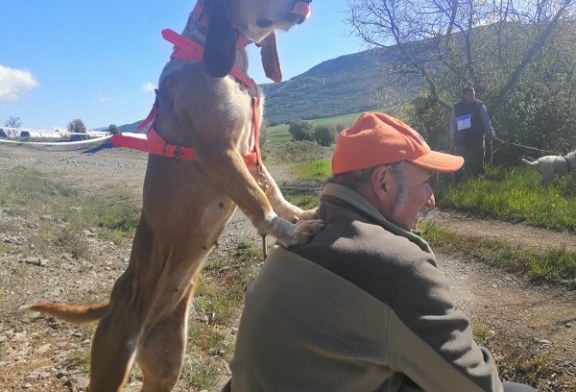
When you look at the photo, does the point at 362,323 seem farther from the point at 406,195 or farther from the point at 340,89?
the point at 340,89

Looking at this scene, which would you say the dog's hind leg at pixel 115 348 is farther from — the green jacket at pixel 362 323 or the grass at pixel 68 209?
the grass at pixel 68 209

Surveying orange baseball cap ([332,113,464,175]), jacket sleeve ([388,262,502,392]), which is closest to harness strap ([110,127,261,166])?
orange baseball cap ([332,113,464,175])

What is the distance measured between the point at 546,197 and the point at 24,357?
25.3 ft

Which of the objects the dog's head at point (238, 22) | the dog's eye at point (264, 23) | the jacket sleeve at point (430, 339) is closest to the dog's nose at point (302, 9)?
the dog's head at point (238, 22)

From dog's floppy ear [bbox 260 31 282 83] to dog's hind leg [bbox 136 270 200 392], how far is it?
128cm

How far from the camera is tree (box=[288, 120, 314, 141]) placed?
40906mm

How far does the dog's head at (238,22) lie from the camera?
8.80 ft

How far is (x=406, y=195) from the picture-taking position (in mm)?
2008

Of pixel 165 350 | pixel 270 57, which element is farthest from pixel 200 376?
pixel 270 57

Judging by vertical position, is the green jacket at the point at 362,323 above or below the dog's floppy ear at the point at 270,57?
below

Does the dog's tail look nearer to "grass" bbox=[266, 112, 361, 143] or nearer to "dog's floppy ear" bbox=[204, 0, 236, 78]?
"dog's floppy ear" bbox=[204, 0, 236, 78]

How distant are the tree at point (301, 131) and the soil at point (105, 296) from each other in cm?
3218

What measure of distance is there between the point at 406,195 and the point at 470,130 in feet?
32.3

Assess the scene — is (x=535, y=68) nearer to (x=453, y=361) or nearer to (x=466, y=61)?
(x=466, y=61)
